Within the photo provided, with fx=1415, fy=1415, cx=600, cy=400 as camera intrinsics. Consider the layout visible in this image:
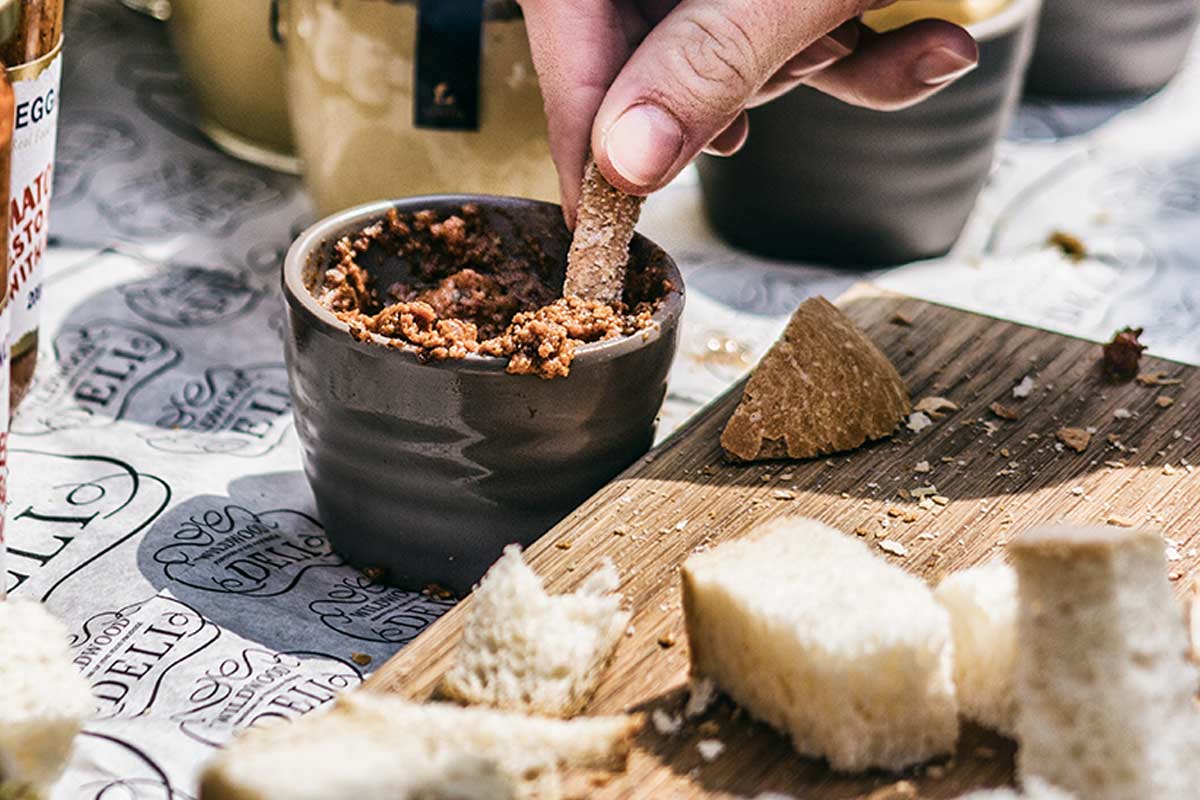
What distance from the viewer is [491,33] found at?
5.02ft

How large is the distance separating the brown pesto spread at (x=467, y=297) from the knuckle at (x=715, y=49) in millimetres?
176

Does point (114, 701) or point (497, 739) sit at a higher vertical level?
point (497, 739)

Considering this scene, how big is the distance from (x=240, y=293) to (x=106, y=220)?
265 millimetres

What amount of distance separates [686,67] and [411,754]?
636mm

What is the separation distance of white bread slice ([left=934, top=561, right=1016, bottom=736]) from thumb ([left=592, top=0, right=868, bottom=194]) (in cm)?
45

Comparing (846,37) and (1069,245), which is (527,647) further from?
(1069,245)

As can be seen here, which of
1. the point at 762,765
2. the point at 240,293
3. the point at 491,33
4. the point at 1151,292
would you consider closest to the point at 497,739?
the point at 762,765

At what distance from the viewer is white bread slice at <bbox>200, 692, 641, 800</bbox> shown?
77 centimetres

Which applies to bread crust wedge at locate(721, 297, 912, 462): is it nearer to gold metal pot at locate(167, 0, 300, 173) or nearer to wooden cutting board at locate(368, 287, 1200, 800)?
wooden cutting board at locate(368, 287, 1200, 800)

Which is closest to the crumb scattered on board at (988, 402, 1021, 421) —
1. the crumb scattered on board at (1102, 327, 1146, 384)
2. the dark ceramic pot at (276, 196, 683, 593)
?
the crumb scattered on board at (1102, 327, 1146, 384)

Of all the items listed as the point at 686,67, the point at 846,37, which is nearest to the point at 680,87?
the point at 686,67

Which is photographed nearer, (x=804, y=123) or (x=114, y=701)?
(x=114, y=701)

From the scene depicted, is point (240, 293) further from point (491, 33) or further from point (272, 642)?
point (272, 642)

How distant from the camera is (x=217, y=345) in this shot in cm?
165
